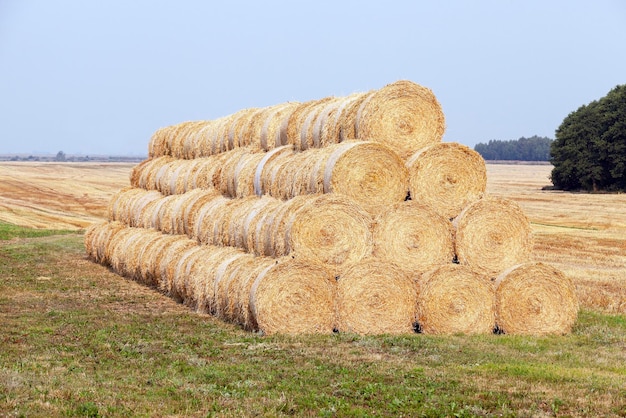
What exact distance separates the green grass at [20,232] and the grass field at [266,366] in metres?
19.8

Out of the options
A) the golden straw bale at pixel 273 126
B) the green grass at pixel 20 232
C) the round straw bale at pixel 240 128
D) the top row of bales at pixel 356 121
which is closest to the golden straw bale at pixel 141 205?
the round straw bale at pixel 240 128

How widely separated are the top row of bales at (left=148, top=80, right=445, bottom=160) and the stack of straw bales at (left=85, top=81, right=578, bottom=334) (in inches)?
1.0

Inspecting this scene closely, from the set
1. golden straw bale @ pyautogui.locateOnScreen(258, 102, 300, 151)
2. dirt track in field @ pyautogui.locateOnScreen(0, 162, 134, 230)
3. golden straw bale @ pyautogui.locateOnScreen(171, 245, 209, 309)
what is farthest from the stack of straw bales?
dirt track in field @ pyautogui.locateOnScreen(0, 162, 134, 230)

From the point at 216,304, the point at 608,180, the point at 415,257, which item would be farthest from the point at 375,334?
the point at 608,180

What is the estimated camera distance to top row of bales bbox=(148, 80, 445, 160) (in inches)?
648

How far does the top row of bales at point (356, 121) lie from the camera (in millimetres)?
16469

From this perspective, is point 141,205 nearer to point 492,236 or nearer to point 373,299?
point 373,299

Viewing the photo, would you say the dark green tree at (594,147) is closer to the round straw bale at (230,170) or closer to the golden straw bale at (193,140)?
the golden straw bale at (193,140)

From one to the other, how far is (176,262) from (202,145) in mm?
4937

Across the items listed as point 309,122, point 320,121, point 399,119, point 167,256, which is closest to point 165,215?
point 167,256

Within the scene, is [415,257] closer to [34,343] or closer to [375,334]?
[375,334]

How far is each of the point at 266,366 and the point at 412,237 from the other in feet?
14.4

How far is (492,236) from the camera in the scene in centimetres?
1580

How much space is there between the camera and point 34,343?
45.4ft
